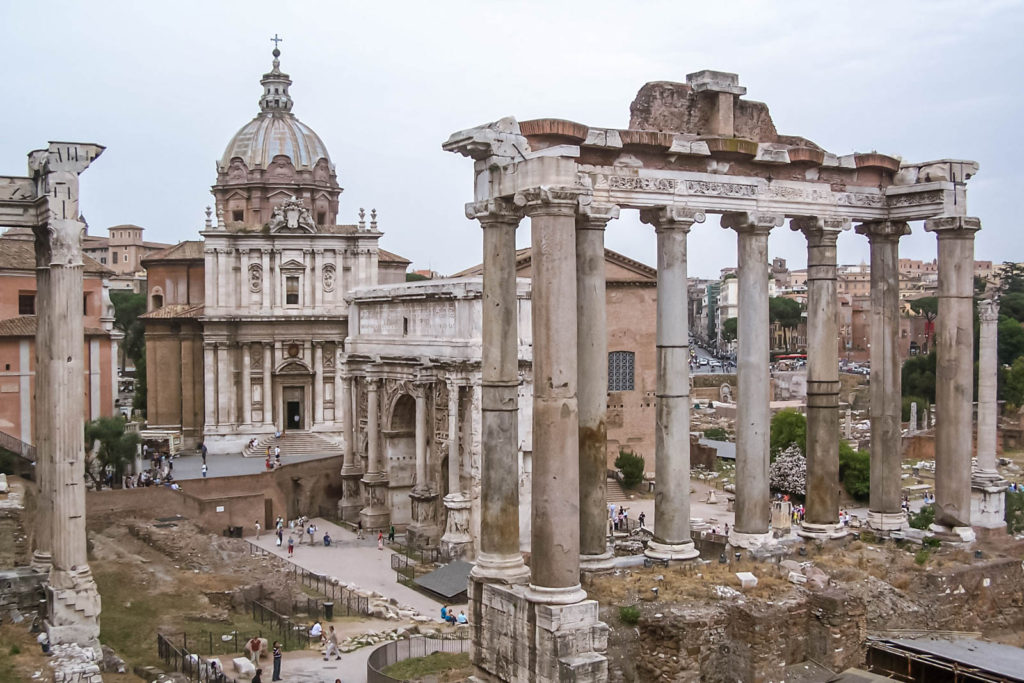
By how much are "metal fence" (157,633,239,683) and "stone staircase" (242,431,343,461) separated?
21354 millimetres

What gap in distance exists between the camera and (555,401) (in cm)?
1208

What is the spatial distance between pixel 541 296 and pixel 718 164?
4108mm

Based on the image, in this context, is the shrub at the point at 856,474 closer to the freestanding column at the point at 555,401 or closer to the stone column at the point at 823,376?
the stone column at the point at 823,376

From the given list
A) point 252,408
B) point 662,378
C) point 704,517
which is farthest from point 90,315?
point 662,378

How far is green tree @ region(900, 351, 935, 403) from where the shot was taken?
57656 millimetres

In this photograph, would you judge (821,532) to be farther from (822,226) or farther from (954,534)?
(822,226)

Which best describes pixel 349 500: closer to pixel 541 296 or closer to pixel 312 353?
pixel 312 353

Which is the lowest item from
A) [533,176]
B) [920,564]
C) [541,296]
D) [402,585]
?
[402,585]

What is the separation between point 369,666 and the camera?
59.1ft

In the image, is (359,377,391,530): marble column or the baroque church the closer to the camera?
(359,377,391,530): marble column

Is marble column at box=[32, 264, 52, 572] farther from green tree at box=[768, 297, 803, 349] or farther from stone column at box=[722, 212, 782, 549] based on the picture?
green tree at box=[768, 297, 803, 349]

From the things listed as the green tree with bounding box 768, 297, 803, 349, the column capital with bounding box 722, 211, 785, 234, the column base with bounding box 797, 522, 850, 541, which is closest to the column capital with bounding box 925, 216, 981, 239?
the column capital with bounding box 722, 211, 785, 234

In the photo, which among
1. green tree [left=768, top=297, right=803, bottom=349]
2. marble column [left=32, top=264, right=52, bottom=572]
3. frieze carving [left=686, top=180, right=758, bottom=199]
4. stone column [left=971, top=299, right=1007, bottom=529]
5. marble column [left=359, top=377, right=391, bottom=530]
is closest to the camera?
frieze carving [left=686, top=180, right=758, bottom=199]

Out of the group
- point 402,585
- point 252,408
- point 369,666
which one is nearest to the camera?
point 369,666
